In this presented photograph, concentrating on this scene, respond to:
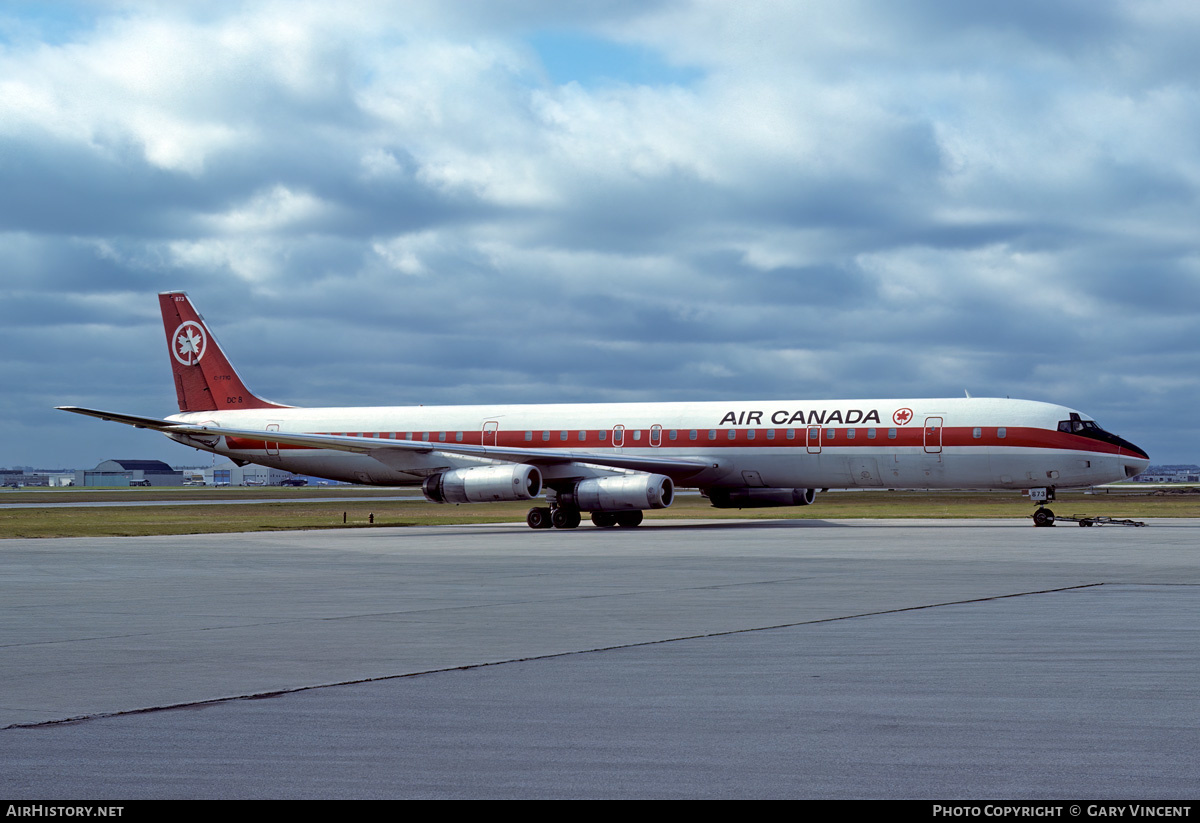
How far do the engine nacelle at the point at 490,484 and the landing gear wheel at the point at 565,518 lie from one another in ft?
6.14

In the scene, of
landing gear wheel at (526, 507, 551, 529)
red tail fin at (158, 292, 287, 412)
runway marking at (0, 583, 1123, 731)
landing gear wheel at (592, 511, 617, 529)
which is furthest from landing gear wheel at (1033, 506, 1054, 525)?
red tail fin at (158, 292, 287, 412)

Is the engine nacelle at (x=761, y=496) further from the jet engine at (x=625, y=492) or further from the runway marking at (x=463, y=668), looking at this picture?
the runway marking at (x=463, y=668)

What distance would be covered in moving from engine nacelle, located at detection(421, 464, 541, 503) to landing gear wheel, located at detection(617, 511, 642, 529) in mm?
4143

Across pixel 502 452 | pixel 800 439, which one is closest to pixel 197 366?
pixel 502 452

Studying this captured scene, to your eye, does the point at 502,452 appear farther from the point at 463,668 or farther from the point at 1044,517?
the point at 463,668

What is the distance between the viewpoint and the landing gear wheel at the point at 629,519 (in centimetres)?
4397

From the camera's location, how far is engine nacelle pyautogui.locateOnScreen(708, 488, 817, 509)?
43.8 metres

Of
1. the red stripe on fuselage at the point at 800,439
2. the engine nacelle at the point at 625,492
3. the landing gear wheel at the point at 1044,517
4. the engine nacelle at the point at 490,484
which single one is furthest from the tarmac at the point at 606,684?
the engine nacelle at the point at 490,484

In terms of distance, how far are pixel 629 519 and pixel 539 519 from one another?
3.15 metres

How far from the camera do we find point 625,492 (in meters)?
40.2
